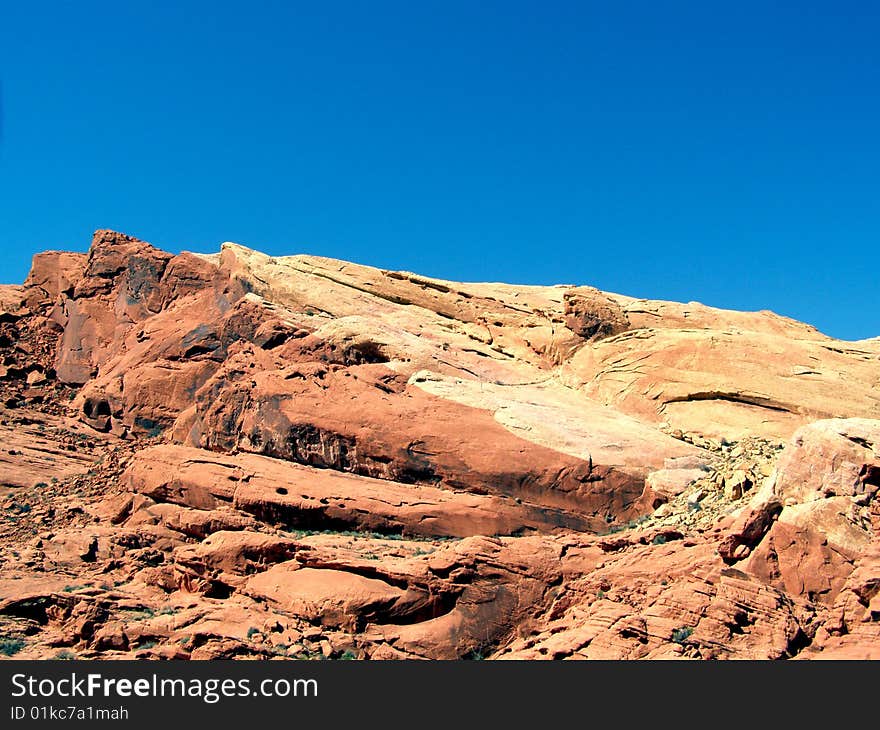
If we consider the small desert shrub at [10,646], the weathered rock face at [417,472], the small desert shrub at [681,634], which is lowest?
the small desert shrub at [681,634]

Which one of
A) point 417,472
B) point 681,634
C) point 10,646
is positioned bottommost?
point 681,634

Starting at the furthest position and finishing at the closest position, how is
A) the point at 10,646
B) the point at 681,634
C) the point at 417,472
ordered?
1. the point at 417,472
2. the point at 10,646
3. the point at 681,634

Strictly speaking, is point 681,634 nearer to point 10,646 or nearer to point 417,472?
point 417,472

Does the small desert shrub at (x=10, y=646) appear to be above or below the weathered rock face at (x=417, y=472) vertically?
below

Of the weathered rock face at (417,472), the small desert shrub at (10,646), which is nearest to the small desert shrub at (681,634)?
the weathered rock face at (417,472)

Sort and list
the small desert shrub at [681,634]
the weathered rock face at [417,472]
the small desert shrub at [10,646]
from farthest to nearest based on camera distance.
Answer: the small desert shrub at [10,646]
the weathered rock face at [417,472]
the small desert shrub at [681,634]

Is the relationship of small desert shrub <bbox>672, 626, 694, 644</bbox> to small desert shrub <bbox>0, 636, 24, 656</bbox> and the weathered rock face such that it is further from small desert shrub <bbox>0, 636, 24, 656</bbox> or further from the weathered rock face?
small desert shrub <bbox>0, 636, 24, 656</bbox>

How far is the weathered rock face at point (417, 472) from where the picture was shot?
21.8 meters

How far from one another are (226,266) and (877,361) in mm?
27721

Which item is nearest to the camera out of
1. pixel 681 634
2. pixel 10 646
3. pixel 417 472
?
pixel 681 634

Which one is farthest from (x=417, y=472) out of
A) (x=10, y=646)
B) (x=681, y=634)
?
(x=10, y=646)

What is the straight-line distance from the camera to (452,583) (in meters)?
23.3

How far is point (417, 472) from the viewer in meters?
28.9

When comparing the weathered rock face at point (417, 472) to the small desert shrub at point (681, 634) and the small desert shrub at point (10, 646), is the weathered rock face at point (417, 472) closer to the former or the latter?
the small desert shrub at point (681, 634)
